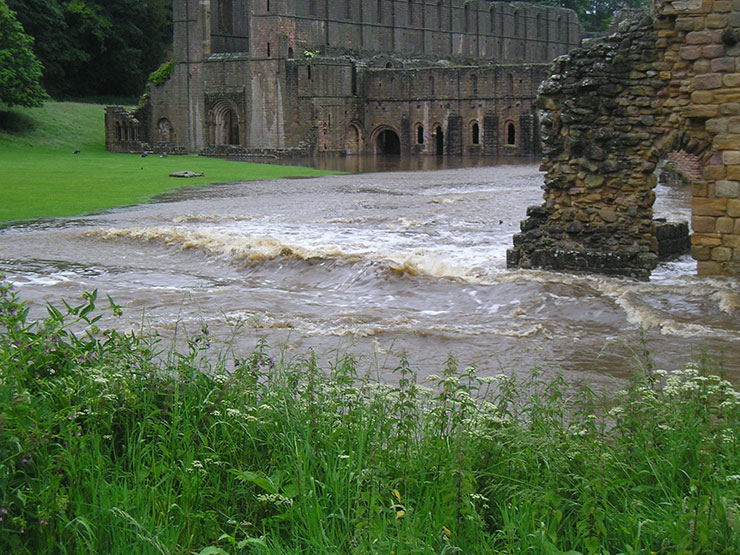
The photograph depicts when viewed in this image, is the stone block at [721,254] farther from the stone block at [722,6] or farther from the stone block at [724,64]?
the stone block at [722,6]

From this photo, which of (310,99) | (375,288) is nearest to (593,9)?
(310,99)

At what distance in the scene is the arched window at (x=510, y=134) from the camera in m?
59.6

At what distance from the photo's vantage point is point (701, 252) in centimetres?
1134

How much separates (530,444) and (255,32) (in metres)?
58.0

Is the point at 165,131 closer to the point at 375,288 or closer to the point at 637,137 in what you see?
the point at 375,288

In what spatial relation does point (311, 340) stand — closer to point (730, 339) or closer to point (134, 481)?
point (730, 339)

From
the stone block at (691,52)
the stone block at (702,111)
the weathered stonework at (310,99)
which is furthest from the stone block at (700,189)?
the weathered stonework at (310,99)

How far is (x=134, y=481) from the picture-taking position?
14.1 feet

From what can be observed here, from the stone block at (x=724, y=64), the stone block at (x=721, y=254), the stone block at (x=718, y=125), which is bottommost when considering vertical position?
the stone block at (x=721, y=254)

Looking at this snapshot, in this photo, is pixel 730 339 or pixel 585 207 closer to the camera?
pixel 730 339

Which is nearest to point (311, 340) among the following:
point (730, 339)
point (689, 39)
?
point (730, 339)

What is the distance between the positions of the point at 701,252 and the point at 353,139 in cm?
5200

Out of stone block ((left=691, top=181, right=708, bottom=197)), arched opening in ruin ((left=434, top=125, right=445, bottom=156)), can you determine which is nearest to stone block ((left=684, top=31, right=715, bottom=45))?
stone block ((left=691, top=181, right=708, bottom=197))

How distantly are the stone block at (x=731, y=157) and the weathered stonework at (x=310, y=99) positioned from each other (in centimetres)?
4493
